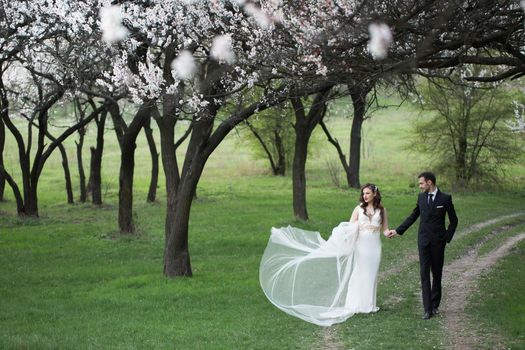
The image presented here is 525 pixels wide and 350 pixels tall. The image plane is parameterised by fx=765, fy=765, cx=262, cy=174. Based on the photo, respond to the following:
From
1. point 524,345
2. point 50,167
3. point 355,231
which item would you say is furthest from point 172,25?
point 50,167

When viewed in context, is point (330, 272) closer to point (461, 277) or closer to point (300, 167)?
point (461, 277)

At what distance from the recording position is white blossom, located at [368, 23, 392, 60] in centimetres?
880

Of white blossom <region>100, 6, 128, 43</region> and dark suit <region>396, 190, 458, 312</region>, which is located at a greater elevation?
white blossom <region>100, 6, 128, 43</region>

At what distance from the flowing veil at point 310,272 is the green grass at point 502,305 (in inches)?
81.8

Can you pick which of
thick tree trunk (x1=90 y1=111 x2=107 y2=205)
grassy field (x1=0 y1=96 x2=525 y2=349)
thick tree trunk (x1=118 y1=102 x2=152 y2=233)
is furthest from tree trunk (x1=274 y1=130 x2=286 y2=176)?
thick tree trunk (x1=118 y1=102 x2=152 y2=233)

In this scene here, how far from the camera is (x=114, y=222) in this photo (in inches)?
1014

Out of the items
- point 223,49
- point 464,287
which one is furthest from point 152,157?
point 464,287

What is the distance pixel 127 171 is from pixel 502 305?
11989 millimetres

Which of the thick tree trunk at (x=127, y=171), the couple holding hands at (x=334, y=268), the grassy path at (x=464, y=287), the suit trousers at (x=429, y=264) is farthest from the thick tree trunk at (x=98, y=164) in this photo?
the suit trousers at (x=429, y=264)

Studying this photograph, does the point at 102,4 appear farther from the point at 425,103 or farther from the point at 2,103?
the point at 425,103

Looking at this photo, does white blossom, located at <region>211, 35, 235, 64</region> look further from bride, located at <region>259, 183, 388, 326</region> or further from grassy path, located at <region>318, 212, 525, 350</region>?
grassy path, located at <region>318, 212, 525, 350</region>

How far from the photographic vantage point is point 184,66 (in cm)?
1459

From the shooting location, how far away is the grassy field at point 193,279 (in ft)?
34.7

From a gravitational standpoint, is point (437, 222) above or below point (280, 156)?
below
